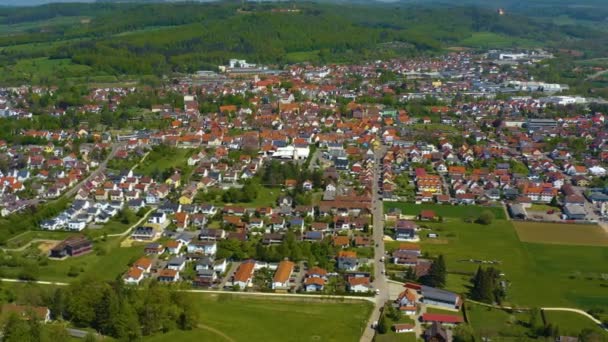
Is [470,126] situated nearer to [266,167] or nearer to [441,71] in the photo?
[266,167]

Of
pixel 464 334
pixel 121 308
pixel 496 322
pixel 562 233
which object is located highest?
pixel 121 308

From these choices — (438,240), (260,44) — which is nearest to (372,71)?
(260,44)

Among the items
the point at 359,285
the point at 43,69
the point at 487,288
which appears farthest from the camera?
the point at 43,69

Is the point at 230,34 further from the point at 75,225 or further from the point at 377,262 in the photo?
the point at 377,262

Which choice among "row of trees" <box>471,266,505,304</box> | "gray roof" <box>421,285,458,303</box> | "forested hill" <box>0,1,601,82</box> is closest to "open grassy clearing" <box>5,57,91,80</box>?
"forested hill" <box>0,1,601,82</box>

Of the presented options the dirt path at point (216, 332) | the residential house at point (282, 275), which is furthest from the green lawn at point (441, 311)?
the dirt path at point (216, 332)

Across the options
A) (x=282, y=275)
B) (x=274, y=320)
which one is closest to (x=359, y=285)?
(x=282, y=275)
